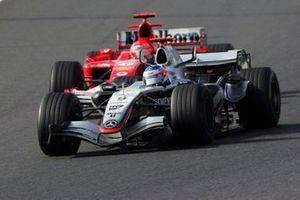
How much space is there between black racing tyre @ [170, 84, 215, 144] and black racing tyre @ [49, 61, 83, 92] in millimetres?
4507

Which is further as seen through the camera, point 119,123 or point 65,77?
point 65,77

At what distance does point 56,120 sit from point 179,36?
7.06m

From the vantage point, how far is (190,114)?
11.1 meters

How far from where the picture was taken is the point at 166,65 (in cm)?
1260

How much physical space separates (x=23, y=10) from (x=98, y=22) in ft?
8.29

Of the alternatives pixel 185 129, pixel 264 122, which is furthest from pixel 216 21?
pixel 185 129

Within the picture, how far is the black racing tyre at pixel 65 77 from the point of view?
1559 centimetres

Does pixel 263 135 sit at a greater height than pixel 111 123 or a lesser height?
lesser

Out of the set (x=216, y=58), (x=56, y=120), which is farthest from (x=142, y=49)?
(x=56, y=120)

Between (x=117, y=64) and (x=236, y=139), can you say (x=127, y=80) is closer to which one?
(x=236, y=139)

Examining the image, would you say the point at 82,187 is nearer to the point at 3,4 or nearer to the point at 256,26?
the point at 256,26

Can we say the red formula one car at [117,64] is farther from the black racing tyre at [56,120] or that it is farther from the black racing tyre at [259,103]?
the black racing tyre at [56,120]

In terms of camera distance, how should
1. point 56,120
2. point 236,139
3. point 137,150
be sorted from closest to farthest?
point 56,120 < point 137,150 < point 236,139

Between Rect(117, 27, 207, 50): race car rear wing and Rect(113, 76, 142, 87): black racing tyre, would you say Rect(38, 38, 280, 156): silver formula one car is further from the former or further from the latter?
Rect(117, 27, 207, 50): race car rear wing
